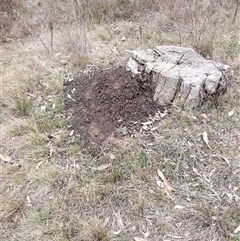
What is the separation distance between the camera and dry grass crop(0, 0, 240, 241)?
214 cm

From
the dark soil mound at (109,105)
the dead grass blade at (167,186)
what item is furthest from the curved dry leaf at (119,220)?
the dark soil mound at (109,105)

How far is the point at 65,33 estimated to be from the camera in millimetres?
4285

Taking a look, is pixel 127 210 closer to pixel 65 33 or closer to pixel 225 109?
pixel 225 109

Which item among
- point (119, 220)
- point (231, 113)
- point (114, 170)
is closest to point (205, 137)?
point (231, 113)

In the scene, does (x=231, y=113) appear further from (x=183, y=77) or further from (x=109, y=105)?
(x=109, y=105)

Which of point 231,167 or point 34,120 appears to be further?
point 34,120

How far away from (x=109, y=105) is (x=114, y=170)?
71 cm

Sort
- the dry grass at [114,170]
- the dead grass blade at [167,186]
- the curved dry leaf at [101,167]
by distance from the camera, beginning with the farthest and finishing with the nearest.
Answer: the curved dry leaf at [101,167] < the dead grass blade at [167,186] < the dry grass at [114,170]

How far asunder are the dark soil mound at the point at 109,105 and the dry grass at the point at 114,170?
0.14 meters

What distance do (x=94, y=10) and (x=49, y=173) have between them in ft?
10.8

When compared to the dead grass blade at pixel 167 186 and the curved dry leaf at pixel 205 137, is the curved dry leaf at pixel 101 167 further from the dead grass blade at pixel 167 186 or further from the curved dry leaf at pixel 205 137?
the curved dry leaf at pixel 205 137

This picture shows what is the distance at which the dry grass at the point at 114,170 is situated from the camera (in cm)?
214

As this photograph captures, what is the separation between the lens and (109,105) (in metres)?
2.89

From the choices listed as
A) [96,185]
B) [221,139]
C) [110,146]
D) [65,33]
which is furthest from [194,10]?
[96,185]
